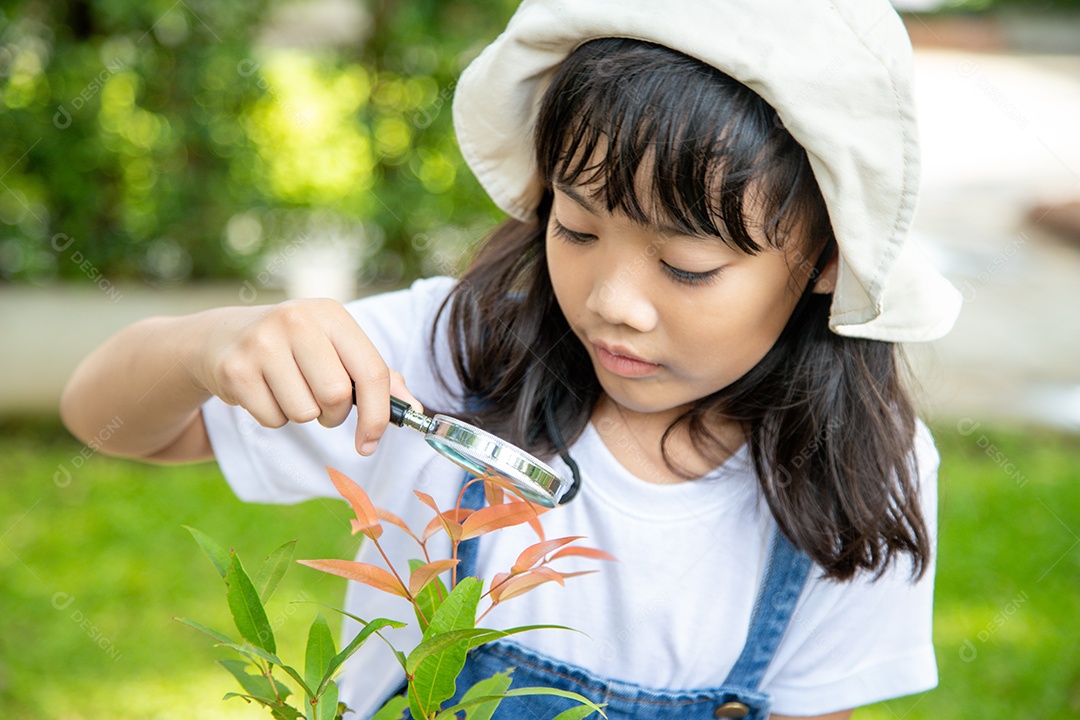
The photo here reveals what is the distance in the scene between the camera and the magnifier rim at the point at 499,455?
77cm

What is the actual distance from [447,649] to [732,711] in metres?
0.55

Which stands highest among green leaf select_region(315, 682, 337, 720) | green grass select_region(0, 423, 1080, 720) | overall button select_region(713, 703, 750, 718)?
green leaf select_region(315, 682, 337, 720)

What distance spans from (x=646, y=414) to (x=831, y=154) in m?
0.41

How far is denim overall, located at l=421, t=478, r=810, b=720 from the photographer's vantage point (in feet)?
3.50

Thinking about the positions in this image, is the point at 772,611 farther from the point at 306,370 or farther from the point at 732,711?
the point at 306,370

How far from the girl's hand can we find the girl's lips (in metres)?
0.22

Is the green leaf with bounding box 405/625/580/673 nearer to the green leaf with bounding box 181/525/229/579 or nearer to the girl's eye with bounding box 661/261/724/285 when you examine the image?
the green leaf with bounding box 181/525/229/579

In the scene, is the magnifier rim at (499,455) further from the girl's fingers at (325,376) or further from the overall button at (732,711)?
the overall button at (732,711)

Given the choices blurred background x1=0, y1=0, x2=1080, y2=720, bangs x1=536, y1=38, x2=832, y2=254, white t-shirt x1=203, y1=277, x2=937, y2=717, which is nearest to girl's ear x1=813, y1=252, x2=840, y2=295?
bangs x1=536, y1=38, x2=832, y2=254

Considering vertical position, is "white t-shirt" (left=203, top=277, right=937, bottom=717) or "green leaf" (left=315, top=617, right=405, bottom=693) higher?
"green leaf" (left=315, top=617, right=405, bottom=693)

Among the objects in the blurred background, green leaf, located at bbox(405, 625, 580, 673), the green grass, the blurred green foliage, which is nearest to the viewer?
green leaf, located at bbox(405, 625, 580, 673)

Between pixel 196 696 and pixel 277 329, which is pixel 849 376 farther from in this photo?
pixel 196 696

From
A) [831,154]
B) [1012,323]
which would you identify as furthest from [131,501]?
[1012,323]

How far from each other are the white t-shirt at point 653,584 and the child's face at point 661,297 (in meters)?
A: 0.18
